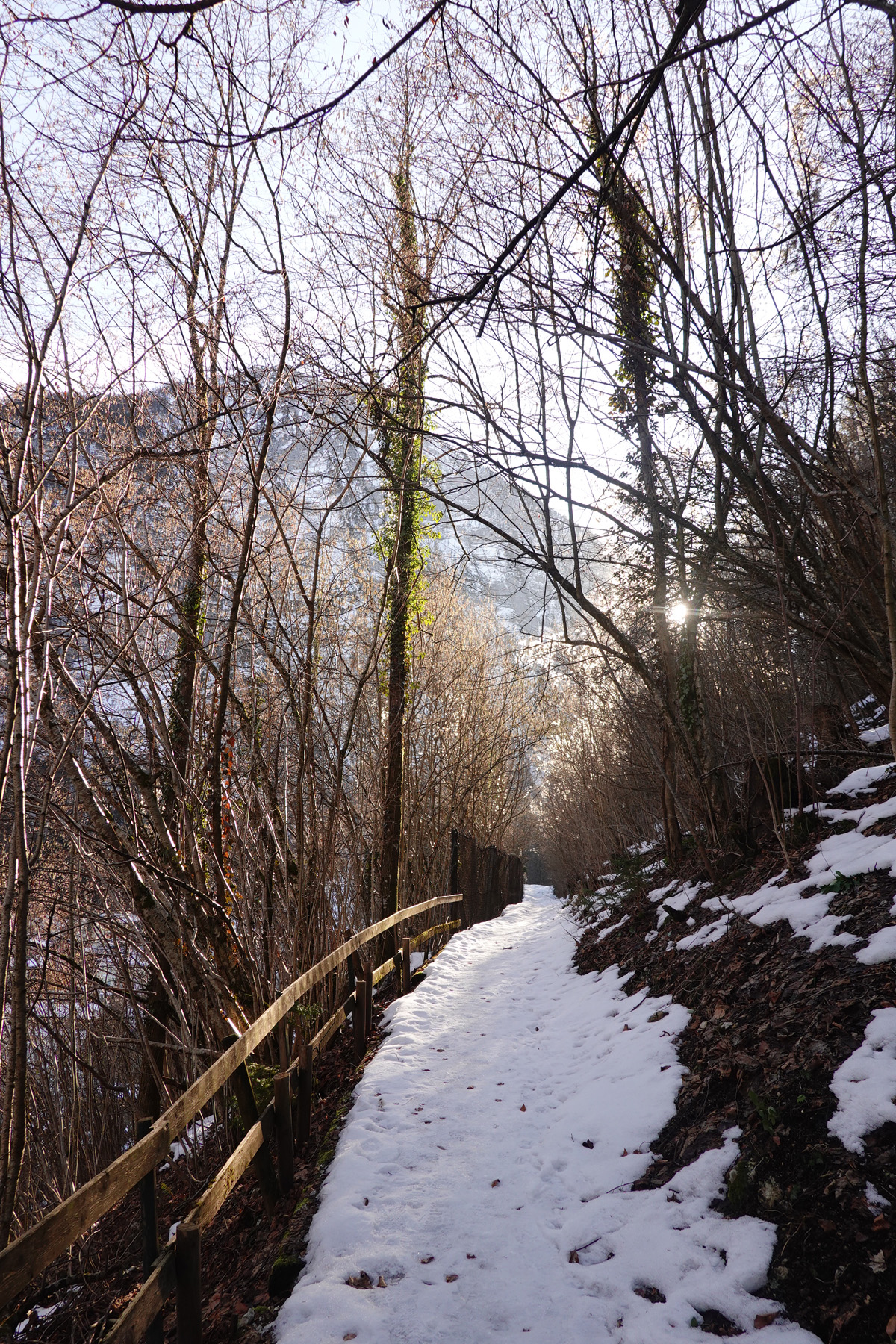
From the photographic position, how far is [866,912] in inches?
136

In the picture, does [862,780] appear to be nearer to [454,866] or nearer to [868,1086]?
A: [868,1086]

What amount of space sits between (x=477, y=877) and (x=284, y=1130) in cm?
1041

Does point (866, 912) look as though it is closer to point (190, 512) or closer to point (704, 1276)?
point (704, 1276)

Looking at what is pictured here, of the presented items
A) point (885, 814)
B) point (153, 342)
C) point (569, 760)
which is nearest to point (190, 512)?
point (153, 342)

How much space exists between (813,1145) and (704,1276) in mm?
562

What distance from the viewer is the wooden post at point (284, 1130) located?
11.2 ft

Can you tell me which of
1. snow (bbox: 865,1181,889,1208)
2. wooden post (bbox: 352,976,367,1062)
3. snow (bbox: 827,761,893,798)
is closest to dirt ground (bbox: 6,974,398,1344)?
wooden post (bbox: 352,976,367,1062)

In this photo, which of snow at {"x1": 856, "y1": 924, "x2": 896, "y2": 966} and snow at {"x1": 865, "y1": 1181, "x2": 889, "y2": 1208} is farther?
snow at {"x1": 856, "y1": 924, "x2": 896, "y2": 966}

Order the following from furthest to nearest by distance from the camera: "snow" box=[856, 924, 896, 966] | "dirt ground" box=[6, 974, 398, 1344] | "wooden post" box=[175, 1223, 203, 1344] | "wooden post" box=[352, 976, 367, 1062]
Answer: "wooden post" box=[352, 976, 367, 1062] → "snow" box=[856, 924, 896, 966] → "dirt ground" box=[6, 974, 398, 1344] → "wooden post" box=[175, 1223, 203, 1344]

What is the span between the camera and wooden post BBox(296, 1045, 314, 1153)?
3.92 m

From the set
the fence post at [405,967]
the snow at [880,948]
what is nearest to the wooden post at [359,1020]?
the fence post at [405,967]

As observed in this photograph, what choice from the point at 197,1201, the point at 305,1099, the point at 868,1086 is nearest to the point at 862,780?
the point at 868,1086

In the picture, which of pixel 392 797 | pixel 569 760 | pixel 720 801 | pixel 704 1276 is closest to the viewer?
pixel 704 1276

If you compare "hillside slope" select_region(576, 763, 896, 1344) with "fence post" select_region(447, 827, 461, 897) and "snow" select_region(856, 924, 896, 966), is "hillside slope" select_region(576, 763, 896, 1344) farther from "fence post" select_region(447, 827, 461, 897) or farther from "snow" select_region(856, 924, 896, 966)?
"fence post" select_region(447, 827, 461, 897)
